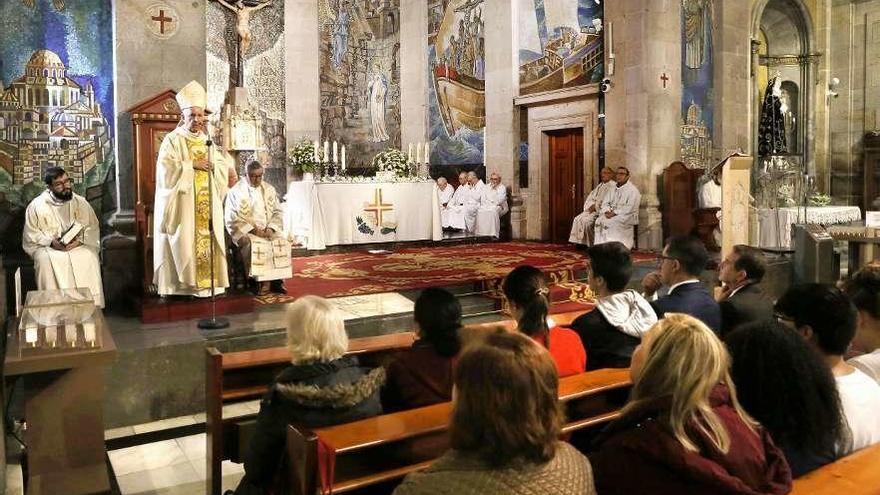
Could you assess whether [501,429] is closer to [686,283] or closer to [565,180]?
[686,283]

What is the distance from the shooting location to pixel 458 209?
47.9 feet

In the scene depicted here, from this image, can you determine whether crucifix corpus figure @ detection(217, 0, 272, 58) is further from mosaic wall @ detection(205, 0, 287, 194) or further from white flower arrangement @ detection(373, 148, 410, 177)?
white flower arrangement @ detection(373, 148, 410, 177)

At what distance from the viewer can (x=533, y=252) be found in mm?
11641

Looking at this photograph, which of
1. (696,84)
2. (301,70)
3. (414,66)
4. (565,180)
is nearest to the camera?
(696,84)

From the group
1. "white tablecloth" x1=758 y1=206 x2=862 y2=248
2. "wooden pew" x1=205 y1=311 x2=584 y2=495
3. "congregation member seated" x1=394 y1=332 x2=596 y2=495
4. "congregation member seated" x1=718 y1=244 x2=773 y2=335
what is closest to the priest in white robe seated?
"white tablecloth" x1=758 y1=206 x2=862 y2=248

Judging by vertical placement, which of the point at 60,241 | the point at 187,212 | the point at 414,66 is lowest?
the point at 60,241

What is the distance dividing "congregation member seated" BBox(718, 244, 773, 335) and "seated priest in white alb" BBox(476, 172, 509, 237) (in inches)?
367

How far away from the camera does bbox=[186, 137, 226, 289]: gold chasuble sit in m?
6.96

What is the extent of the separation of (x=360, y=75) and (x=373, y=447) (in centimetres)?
1391

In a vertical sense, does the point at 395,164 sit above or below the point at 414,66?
below

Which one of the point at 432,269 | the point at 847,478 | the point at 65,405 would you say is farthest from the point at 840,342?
the point at 432,269

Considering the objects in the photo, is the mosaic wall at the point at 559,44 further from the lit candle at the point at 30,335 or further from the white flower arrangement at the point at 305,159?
the lit candle at the point at 30,335

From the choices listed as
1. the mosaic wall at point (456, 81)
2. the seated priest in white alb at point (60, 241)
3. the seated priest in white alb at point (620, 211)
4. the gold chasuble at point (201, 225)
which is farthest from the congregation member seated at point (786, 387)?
the mosaic wall at point (456, 81)

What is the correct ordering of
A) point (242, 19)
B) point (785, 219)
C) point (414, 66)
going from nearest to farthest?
point (785, 219) < point (242, 19) < point (414, 66)
